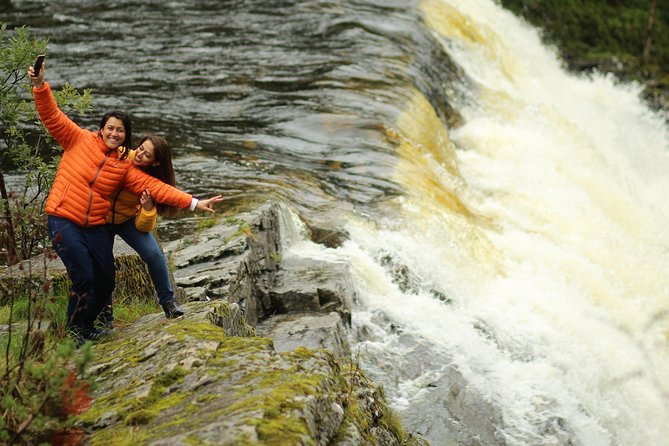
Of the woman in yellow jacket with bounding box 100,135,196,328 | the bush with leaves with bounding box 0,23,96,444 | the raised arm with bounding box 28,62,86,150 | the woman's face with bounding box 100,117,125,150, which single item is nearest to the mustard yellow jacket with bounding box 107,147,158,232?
the woman in yellow jacket with bounding box 100,135,196,328

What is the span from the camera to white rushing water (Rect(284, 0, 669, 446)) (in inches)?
312

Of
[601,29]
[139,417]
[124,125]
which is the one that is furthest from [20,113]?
[601,29]

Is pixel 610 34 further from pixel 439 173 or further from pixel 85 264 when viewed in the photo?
pixel 85 264

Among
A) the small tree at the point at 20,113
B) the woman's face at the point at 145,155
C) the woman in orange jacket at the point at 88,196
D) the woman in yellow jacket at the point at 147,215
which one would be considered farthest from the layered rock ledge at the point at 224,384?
the woman's face at the point at 145,155

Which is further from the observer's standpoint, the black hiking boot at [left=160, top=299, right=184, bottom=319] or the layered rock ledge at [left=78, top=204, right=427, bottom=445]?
the black hiking boot at [left=160, top=299, right=184, bottom=319]

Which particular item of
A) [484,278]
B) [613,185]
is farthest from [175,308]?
[613,185]

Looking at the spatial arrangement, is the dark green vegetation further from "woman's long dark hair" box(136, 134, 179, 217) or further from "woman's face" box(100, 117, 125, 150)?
"woman's face" box(100, 117, 125, 150)

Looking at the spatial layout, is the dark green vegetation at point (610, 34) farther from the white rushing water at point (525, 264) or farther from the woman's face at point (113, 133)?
the woman's face at point (113, 133)

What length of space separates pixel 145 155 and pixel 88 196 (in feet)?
1.66

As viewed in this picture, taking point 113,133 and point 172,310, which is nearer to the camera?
point 113,133

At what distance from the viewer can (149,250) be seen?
5.64 metres

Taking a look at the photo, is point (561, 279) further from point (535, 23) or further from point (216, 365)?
point (535, 23)

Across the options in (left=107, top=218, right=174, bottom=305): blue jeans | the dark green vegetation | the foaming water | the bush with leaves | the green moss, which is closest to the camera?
the bush with leaves

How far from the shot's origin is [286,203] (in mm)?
9664
